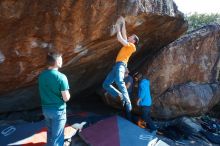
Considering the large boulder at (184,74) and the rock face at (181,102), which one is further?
the rock face at (181,102)

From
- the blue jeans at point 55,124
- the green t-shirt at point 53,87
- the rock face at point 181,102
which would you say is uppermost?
the green t-shirt at point 53,87

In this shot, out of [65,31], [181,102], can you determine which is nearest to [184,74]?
[181,102]

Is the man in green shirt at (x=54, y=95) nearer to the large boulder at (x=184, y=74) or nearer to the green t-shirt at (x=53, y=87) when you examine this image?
the green t-shirt at (x=53, y=87)

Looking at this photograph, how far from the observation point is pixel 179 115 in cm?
1029

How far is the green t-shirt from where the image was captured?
19.0ft

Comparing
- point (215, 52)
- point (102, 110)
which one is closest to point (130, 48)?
point (102, 110)

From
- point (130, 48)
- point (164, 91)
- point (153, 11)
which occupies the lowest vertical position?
point (164, 91)

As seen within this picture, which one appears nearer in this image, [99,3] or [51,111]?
[51,111]

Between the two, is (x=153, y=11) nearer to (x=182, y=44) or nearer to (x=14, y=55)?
(x=182, y=44)

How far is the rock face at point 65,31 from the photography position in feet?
22.3

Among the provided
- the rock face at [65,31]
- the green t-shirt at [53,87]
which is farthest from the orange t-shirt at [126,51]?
the green t-shirt at [53,87]

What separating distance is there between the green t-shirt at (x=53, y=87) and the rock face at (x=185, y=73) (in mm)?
4285

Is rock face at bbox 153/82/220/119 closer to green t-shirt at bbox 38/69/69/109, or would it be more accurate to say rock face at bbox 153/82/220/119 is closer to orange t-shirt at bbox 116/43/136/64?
orange t-shirt at bbox 116/43/136/64

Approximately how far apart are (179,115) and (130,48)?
3.50 metres
